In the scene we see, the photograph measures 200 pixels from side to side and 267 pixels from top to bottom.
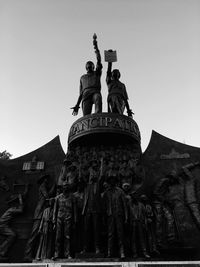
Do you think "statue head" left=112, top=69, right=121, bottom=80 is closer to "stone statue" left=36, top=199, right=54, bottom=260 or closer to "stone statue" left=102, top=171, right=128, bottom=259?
"stone statue" left=102, top=171, right=128, bottom=259

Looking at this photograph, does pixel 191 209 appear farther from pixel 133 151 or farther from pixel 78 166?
pixel 78 166

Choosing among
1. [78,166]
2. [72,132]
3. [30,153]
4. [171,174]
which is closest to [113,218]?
[78,166]

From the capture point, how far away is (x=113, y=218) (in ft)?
27.7

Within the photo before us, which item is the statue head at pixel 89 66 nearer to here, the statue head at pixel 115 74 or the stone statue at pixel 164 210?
the statue head at pixel 115 74

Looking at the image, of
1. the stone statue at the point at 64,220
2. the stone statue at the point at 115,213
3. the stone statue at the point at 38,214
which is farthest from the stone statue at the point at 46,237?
the stone statue at the point at 115,213

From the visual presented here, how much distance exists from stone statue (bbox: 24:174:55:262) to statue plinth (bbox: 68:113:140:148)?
1984 mm

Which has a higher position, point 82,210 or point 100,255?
point 82,210

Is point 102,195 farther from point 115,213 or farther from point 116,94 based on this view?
point 116,94

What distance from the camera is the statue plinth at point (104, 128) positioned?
10.8 meters

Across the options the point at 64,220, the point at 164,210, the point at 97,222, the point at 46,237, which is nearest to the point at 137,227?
the point at 97,222

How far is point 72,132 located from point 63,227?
405 cm

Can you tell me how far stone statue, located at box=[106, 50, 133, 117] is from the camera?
12.7 meters

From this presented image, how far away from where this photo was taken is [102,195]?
8938mm

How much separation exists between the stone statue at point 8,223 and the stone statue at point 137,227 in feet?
15.1
